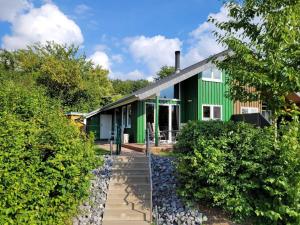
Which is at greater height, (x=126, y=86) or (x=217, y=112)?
(x=126, y=86)

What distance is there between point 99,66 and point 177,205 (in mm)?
30997

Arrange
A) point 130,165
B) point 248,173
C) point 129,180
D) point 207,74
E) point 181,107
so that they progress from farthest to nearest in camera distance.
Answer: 1. point 181,107
2. point 207,74
3. point 130,165
4. point 129,180
5. point 248,173

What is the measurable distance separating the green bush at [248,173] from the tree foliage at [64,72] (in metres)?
19.6

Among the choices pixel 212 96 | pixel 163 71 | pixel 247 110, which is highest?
pixel 163 71

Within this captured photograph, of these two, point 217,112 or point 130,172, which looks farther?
point 217,112

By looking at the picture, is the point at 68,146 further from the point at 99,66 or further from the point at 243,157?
the point at 99,66

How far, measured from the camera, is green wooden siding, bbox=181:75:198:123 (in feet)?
54.5

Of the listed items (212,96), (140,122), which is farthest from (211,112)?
(140,122)

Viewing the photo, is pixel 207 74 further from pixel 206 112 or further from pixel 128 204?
pixel 128 204

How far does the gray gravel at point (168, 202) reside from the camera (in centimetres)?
620

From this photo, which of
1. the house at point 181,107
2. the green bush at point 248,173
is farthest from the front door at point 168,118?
the green bush at point 248,173

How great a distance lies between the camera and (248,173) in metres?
6.03

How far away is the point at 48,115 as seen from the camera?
22.9 feet

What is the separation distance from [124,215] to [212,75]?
12.4 metres
